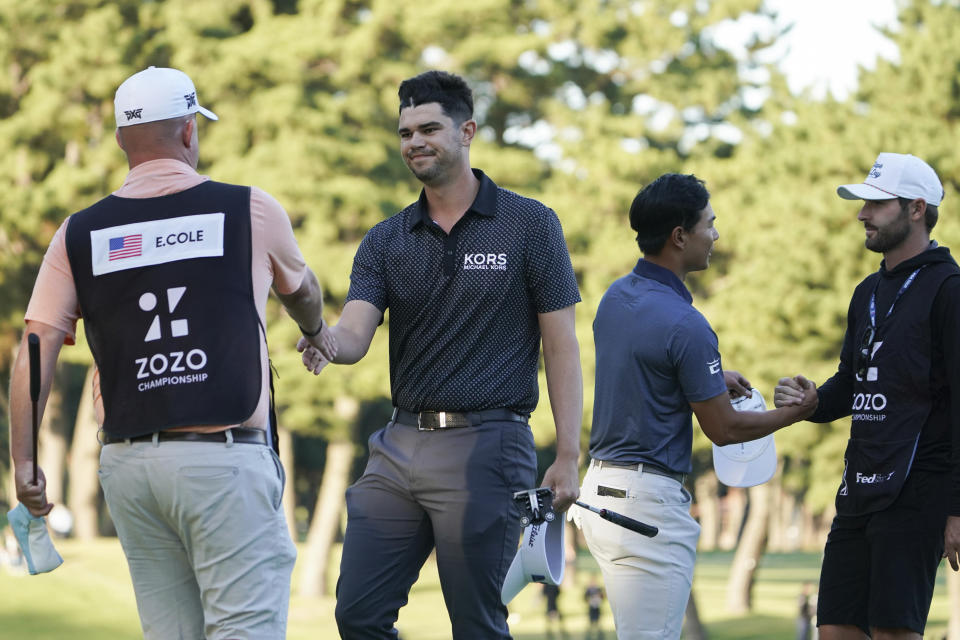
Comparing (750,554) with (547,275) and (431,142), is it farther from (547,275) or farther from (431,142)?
(431,142)

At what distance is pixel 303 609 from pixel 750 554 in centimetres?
1059

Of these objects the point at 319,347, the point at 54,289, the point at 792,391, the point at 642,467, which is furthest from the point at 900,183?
the point at 54,289

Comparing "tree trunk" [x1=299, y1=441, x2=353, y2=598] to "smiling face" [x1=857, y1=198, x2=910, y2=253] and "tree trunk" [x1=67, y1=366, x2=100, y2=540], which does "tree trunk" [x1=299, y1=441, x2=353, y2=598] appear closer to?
"tree trunk" [x1=67, y1=366, x2=100, y2=540]

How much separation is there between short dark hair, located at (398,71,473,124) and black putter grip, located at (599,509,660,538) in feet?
5.21

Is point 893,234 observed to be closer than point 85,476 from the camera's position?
Yes

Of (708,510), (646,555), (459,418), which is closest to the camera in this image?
(459,418)

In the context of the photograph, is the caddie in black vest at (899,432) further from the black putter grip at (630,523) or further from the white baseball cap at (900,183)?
the black putter grip at (630,523)

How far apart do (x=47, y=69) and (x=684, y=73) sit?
13379 mm

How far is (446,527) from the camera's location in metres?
4.64

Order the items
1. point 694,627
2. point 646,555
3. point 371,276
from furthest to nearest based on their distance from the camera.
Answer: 1. point 694,627
2. point 646,555
3. point 371,276

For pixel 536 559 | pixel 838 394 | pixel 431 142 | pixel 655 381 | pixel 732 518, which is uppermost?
pixel 431 142

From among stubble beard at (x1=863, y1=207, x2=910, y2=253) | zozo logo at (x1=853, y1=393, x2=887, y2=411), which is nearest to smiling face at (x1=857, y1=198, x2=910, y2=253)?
stubble beard at (x1=863, y1=207, x2=910, y2=253)

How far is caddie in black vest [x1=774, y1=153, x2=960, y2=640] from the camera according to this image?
5.29 meters

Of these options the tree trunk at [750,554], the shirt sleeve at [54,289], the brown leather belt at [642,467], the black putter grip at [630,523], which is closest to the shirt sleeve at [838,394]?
the brown leather belt at [642,467]
